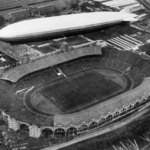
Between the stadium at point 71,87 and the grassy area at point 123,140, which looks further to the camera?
the stadium at point 71,87

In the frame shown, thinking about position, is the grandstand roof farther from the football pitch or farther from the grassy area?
the grassy area

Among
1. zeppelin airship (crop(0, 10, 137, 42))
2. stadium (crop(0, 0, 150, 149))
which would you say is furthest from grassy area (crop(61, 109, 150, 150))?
zeppelin airship (crop(0, 10, 137, 42))

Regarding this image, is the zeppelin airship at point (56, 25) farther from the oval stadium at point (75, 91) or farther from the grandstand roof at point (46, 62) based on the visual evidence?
the oval stadium at point (75, 91)

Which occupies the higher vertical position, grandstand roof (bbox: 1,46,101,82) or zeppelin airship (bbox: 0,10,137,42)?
zeppelin airship (bbox: 0,10,137,42)

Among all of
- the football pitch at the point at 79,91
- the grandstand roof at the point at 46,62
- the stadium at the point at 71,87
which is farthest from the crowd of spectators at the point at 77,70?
the football pitch at the point at 79,91

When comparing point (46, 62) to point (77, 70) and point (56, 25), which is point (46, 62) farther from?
point (56, 25)

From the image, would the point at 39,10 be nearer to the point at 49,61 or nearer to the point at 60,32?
the point at 60,32
